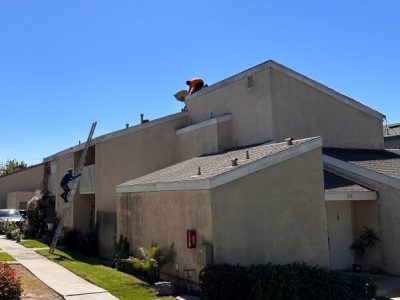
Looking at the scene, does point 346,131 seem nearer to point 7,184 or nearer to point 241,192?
point 241,192

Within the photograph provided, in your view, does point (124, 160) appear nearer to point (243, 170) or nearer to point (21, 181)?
point (243, 170)

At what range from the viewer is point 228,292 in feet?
35.4

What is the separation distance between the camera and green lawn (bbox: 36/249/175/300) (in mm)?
12148

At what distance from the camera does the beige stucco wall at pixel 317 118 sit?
61.5 ft

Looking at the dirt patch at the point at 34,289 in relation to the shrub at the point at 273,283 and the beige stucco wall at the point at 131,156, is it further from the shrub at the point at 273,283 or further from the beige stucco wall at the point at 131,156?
the beige stucco wall at the point at 131,156

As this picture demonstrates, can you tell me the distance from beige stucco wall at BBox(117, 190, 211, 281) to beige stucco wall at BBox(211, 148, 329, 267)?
50 centimetres

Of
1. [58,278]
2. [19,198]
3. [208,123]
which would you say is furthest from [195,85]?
[19,198]

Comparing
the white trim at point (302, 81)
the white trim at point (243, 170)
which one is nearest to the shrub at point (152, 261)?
the white trim at point (243, 170)

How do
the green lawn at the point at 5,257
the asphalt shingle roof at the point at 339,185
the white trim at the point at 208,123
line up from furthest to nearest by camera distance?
the white trim at the point at 208,123
the green lawn at the point at 5,257
the asphalt shingle roof at the point at 339,185

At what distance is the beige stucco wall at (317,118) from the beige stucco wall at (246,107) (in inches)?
15.3

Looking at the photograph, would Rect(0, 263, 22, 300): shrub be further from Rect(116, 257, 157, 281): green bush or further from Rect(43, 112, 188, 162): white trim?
Rect(43, 112, 188, 162): white trim

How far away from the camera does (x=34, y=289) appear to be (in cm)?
1253

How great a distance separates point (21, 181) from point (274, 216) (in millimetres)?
37350

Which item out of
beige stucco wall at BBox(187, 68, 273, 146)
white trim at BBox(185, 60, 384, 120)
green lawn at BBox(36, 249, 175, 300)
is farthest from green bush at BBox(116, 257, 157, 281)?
white trim at BBox(185, 60, 384, 120)
